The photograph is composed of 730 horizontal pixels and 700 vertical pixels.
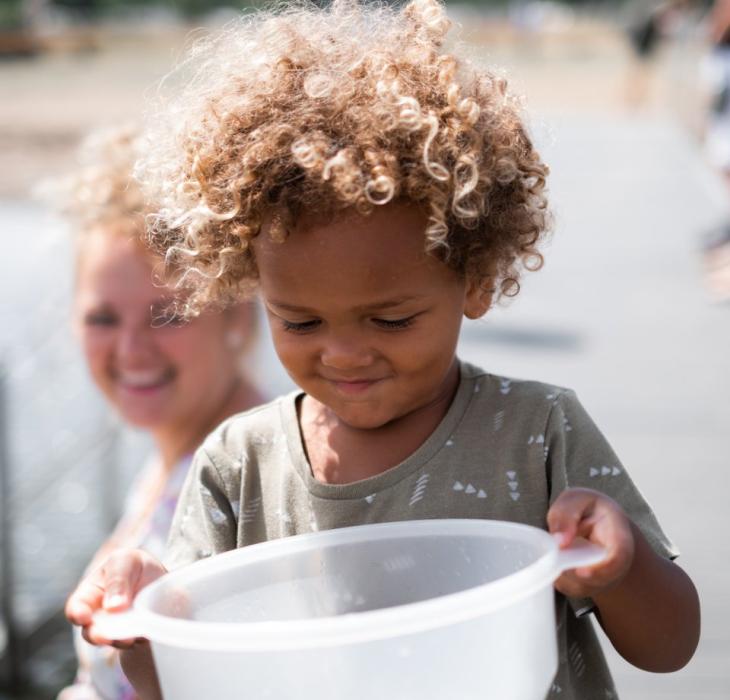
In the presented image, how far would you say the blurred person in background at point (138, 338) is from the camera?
2.69 m

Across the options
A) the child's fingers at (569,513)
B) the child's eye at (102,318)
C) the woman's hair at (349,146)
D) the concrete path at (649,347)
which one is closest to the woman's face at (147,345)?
the child's eye at (102,318)

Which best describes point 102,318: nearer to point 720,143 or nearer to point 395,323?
point 395,323

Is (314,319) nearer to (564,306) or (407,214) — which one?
(407,214)

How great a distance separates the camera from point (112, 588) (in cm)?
143

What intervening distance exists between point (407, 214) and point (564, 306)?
613 cm

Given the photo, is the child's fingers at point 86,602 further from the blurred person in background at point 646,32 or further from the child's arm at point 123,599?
the blurred person in background at point 646,32

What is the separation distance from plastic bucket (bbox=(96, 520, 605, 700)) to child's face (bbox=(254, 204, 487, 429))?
179 millimetres

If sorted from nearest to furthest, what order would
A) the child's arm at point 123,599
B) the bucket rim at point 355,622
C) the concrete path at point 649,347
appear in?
1. the bucket rim at point 355,622
2. the child's arm at point 123,599
3. the concrete path at point 649,347

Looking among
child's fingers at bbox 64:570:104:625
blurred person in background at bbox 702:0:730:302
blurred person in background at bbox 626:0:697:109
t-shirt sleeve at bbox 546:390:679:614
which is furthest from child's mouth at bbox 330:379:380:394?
blurred person in background at bbox 626:0:697:109

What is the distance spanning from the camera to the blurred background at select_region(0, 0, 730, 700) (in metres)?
3.77

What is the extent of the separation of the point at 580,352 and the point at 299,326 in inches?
197

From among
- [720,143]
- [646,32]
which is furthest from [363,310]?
[646,32]

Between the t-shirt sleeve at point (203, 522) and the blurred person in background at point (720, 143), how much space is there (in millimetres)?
6398

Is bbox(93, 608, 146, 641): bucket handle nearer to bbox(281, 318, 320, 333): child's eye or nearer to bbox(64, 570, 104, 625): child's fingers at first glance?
bbox(64, 570, 104, 625): child's fingers
